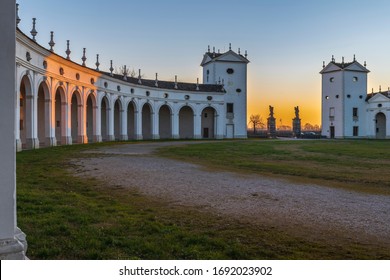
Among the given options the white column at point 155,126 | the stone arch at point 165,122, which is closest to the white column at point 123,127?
the white column at point 155,126

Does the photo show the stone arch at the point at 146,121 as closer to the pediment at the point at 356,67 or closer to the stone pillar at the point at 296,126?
the stone pillar at the point at 296,126

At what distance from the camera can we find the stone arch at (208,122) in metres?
58.6

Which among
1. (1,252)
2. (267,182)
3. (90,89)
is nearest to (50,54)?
(90,89)

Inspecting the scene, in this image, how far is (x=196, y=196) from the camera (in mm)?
8805

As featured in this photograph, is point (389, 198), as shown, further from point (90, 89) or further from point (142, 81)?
point (142, 81)

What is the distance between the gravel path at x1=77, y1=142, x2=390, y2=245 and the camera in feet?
20.1

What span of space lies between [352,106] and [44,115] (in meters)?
56.8

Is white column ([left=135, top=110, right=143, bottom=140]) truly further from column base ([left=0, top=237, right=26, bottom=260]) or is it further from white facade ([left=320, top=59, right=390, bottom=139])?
column base ([left=0, top=237, right=26, bottom=260])

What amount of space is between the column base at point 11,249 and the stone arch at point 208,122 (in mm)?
54859

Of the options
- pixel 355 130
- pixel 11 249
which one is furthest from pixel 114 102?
pixel 355 130

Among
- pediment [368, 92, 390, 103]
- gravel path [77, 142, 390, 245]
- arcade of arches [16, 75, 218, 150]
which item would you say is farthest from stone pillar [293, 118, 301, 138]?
gravel path [77, 142, 390, 245]

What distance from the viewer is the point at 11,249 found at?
3809mm

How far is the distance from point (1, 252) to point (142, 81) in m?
48.8

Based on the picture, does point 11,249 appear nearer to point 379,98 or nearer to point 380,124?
point 379,98
